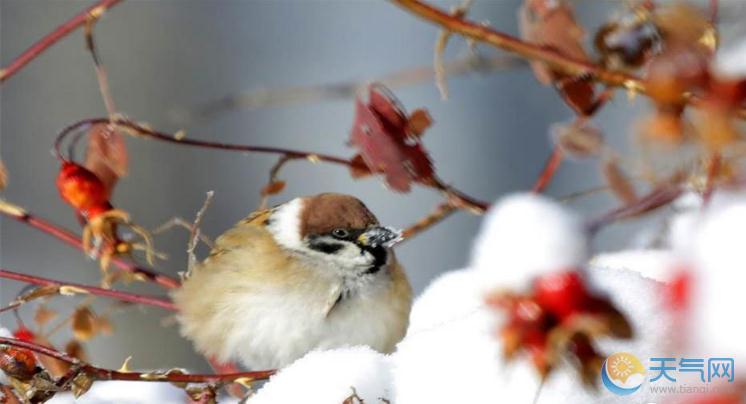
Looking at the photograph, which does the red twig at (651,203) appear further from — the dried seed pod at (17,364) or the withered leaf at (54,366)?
the withered leaf at (54,366)

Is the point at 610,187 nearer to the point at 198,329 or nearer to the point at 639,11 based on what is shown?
the point at 639,11

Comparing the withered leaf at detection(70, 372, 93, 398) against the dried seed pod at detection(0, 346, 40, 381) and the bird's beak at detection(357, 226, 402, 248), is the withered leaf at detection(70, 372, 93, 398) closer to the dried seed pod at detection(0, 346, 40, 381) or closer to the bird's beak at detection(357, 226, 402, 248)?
the dried seed pod at detection(0, 346, 40, 381)

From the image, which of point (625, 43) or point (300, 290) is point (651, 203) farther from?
point (300, 290)

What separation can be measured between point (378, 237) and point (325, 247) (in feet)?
0.29

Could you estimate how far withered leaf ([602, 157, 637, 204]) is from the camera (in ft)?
2.55

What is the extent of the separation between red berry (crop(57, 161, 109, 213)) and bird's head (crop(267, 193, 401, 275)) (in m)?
0.30

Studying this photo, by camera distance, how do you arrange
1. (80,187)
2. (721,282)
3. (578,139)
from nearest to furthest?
(721,282), (578,139), (80,187)

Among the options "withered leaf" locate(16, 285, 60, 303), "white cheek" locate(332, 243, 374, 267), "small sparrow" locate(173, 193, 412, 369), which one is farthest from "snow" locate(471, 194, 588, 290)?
"white cheek" locate(332, 243, 374, 267)

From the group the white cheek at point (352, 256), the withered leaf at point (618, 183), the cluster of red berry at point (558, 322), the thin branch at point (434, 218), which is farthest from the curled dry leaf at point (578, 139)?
the white cheek at point (352, 256)

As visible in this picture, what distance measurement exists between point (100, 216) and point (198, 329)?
0.86 feet

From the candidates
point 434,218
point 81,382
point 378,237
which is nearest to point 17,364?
point 81,382

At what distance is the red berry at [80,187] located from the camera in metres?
0.99

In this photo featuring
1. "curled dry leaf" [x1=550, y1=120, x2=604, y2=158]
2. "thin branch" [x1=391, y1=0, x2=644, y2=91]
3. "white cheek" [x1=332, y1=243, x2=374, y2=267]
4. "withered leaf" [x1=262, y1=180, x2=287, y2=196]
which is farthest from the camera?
"white cheek" [x1=332, y1=243, x2=374, y2=267]

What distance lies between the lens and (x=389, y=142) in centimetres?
79
